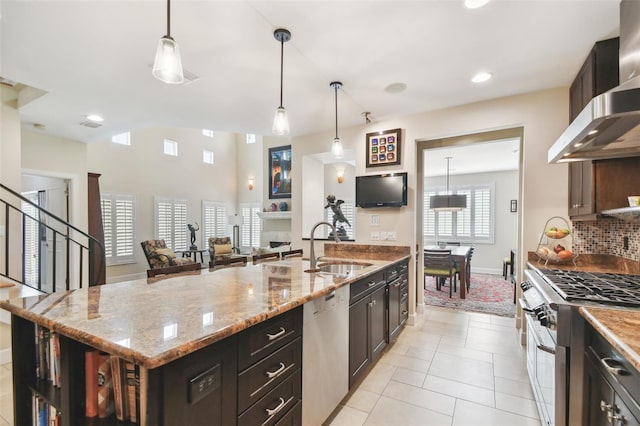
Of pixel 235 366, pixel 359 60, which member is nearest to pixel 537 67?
pixel 359 60

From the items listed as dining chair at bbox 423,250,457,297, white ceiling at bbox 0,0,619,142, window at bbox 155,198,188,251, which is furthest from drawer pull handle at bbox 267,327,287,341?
window at bbox 155,198,188,251

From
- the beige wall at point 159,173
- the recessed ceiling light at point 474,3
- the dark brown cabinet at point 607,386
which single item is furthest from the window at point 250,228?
the dark brown cabinet at point 607,386

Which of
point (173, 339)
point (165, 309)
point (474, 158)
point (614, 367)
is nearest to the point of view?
point (173, 339)

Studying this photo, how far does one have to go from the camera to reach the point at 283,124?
203cm

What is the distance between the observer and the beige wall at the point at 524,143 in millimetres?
2721

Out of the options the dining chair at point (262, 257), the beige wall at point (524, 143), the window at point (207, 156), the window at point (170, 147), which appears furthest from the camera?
the window at point (207, 156)

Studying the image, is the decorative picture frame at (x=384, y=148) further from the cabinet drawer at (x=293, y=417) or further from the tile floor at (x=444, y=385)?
the cabinet drawer at (x=293, y=417)

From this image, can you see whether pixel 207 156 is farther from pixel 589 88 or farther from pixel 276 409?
pixel 589 88

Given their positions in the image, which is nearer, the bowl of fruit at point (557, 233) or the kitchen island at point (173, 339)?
the kitchen island at point (173, 339)

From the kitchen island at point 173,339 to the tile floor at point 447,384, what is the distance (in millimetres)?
916

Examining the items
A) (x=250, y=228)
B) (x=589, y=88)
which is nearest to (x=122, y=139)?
(x=250, y=228)

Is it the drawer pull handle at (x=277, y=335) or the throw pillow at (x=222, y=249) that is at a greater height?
the drawer pull handle at (x=277, y=335)

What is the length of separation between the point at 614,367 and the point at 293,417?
1.38 m

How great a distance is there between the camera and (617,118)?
1.25m
